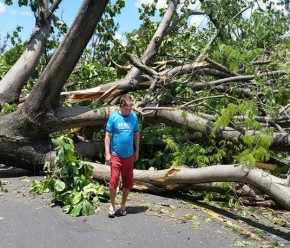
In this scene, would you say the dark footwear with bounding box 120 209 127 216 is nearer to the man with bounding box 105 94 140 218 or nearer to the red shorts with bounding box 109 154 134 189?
the man with bounding box 105 94 140 218

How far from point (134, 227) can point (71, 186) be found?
3.97ft

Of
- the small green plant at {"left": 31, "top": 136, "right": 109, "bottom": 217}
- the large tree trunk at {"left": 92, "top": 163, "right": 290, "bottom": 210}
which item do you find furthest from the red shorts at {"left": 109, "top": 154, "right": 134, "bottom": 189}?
the large tree trunk at {"left": 92, "top": 163, "right": 290, "bottom": 210}

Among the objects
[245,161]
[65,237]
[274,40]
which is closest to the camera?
[65,237]

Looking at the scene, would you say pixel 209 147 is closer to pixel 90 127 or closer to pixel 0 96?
pixel 90 127

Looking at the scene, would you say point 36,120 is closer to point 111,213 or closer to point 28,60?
point 28,60

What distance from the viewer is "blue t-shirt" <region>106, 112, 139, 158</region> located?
4.93 meters

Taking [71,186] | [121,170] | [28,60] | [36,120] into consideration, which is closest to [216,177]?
[121,170]

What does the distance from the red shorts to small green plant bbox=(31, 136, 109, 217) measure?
399 mm

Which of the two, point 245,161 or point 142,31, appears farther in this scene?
point 142,31

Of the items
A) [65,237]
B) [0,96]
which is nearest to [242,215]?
[65,237]

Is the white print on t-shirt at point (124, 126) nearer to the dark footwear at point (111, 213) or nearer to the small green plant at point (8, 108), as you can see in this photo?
the dark footwear at point (111, 213)

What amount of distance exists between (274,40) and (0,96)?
180 inches

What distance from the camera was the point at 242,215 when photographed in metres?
5.29

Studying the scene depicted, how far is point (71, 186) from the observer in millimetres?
5406
